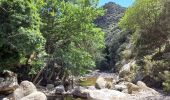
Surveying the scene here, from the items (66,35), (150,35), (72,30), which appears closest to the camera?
(72,30)

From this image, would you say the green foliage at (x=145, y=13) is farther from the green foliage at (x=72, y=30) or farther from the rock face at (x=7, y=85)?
the rock face at (x=7, y=85)

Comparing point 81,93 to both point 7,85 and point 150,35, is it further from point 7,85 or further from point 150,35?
point 150,35

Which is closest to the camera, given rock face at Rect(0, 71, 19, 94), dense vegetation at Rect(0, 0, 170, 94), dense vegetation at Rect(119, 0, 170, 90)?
rock face at Rect(0, 71, 19, 94)

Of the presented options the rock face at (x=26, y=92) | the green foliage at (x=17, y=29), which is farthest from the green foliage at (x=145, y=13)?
the rock face at (x=26, y=92)

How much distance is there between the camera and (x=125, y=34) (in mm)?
93062

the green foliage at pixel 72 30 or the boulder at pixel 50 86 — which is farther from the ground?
the green foliage at pixel 72 30

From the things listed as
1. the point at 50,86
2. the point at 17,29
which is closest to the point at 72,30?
the point at 50,86

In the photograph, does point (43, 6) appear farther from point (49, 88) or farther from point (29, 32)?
point (29, 32)

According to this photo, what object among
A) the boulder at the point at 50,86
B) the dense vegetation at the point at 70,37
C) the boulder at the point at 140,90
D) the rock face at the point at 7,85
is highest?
the dense vegetation at the point at 70,37

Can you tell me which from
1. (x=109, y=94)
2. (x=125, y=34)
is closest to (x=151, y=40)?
(x=109, y=94)

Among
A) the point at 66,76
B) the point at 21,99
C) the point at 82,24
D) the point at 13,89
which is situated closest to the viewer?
the point at 21,99

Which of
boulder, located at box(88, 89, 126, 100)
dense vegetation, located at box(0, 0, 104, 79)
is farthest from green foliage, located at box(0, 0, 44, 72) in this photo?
boulder, located at box(88, 89, 126, 100)

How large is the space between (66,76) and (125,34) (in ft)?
152

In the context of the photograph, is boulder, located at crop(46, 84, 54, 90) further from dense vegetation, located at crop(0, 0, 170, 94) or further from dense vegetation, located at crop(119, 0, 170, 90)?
dense vegetation, located at crop(119, 0, 170, 90)
